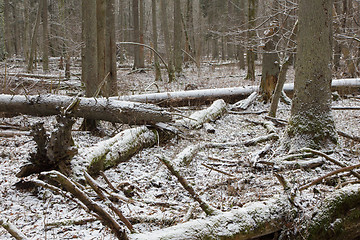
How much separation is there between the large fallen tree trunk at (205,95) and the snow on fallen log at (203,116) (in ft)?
2.13

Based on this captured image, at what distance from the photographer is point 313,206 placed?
11.3 feet

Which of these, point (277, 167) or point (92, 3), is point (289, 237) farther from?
point (92, 3)

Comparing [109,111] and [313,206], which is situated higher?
[109,111]

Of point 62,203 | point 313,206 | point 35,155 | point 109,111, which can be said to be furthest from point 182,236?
point 109,111

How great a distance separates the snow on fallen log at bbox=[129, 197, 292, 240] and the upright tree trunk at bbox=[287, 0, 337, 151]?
7.93ft

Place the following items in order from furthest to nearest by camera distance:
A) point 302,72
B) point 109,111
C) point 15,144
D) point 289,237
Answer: point 109,111 < point 15,144 < point 302,72 < point 289,237

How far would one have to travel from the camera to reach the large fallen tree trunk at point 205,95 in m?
9.60

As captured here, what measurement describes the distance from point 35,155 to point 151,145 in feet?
9.40

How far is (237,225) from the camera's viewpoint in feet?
9.73

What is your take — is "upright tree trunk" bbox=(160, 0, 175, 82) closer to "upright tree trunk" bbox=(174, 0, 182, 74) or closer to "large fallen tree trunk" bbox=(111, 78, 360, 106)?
"upright tree trunk" bbox=(174, 0, 182, 74)

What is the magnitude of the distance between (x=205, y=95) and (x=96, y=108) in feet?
15.2

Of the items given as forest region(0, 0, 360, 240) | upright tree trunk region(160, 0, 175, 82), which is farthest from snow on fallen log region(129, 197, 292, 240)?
upright tree trunk region(160, 0, 175, 82)

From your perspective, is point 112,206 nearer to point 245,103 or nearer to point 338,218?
point 338,218

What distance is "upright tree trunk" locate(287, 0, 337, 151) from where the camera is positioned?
521 cm
